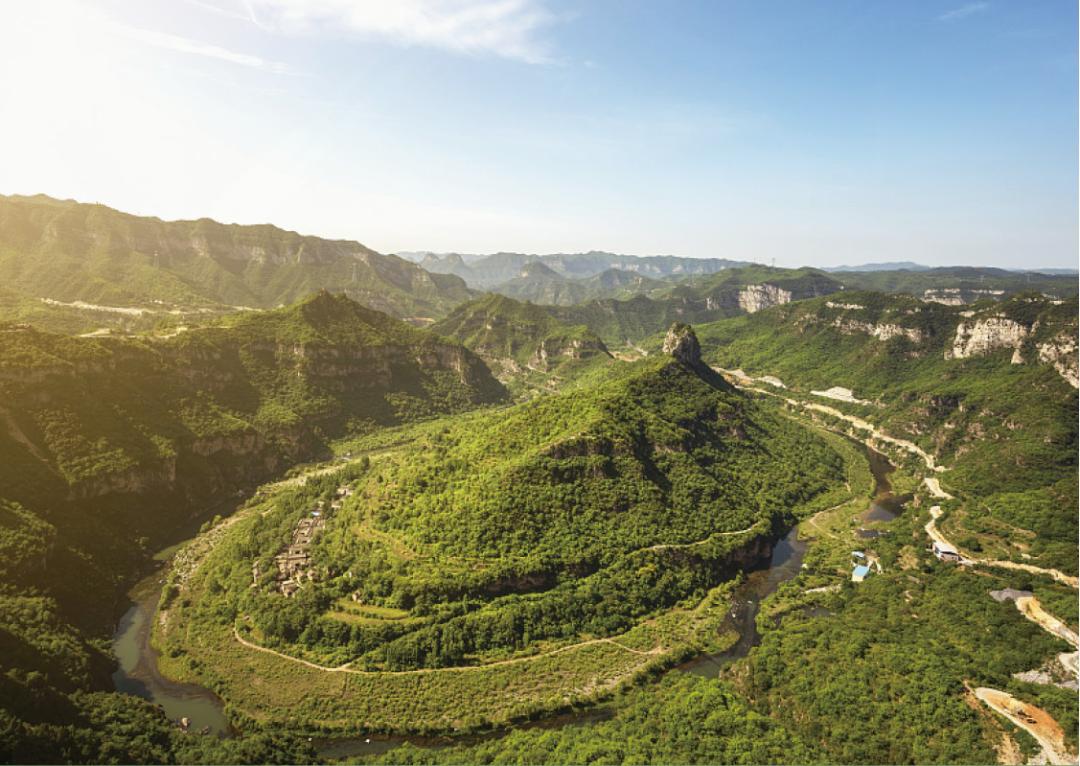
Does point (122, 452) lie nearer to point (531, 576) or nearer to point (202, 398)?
point (202, 398)

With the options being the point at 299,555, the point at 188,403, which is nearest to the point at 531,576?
the point at 299,555

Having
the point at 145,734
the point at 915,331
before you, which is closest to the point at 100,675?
the point at 145,734

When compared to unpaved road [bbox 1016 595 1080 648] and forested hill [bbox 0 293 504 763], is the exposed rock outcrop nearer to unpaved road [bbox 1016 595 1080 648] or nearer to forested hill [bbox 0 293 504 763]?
forested hill [bbox 0 293 504 763]

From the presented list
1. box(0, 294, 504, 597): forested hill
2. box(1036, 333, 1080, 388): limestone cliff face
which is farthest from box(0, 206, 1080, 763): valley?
box(1036, 333, 1080, 388): limestone cliff face

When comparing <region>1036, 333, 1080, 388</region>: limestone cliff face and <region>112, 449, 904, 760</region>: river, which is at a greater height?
<region>1036, 333, 1080, 388</region>: limestone cliff face

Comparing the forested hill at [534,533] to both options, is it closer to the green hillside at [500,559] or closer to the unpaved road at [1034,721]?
the green hillside at [500,559]

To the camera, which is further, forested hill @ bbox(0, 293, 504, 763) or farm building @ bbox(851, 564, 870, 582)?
farm building @ bbox(851, 564, 870, 582)

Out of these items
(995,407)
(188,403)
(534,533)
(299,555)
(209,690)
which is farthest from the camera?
(995,407)
